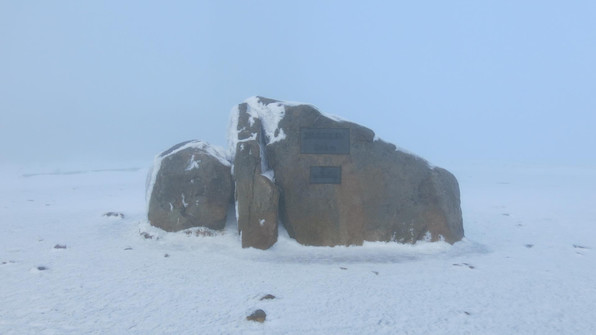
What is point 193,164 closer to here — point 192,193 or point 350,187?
point 192,193

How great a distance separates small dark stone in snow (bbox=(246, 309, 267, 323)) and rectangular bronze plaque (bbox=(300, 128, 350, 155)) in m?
3.18

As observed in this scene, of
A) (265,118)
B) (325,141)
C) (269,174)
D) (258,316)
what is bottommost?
(258,316)

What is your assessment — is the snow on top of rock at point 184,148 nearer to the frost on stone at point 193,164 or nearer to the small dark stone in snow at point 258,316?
the frost on stone at point 193,164

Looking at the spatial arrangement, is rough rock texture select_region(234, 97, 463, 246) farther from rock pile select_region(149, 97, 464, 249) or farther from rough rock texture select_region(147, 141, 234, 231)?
rough rock texture select_region(147, 141, 234, 231)

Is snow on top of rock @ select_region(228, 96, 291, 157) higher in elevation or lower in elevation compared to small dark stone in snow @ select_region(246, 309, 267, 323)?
higher

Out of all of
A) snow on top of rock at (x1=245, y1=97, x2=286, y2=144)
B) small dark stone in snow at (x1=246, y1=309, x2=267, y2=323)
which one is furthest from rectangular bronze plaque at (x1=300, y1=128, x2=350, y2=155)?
small dark stone in snow at (x1=246, y1=309, x2=267, y2=323)

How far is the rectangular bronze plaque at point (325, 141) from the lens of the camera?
22.7ft

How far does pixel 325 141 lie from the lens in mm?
6949

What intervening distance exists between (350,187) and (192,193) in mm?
2390

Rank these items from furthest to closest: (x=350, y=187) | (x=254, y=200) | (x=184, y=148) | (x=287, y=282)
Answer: (x=184, y=148) < (x=350, y=187) < (x=254, y=200) < (x=287, y=282)

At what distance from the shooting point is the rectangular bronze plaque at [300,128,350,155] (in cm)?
693

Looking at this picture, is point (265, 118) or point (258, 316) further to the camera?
point (265, 118)

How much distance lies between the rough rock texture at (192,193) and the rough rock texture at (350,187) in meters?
0.69

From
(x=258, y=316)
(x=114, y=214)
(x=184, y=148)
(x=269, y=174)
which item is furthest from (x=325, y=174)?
(x=114, y=214)
